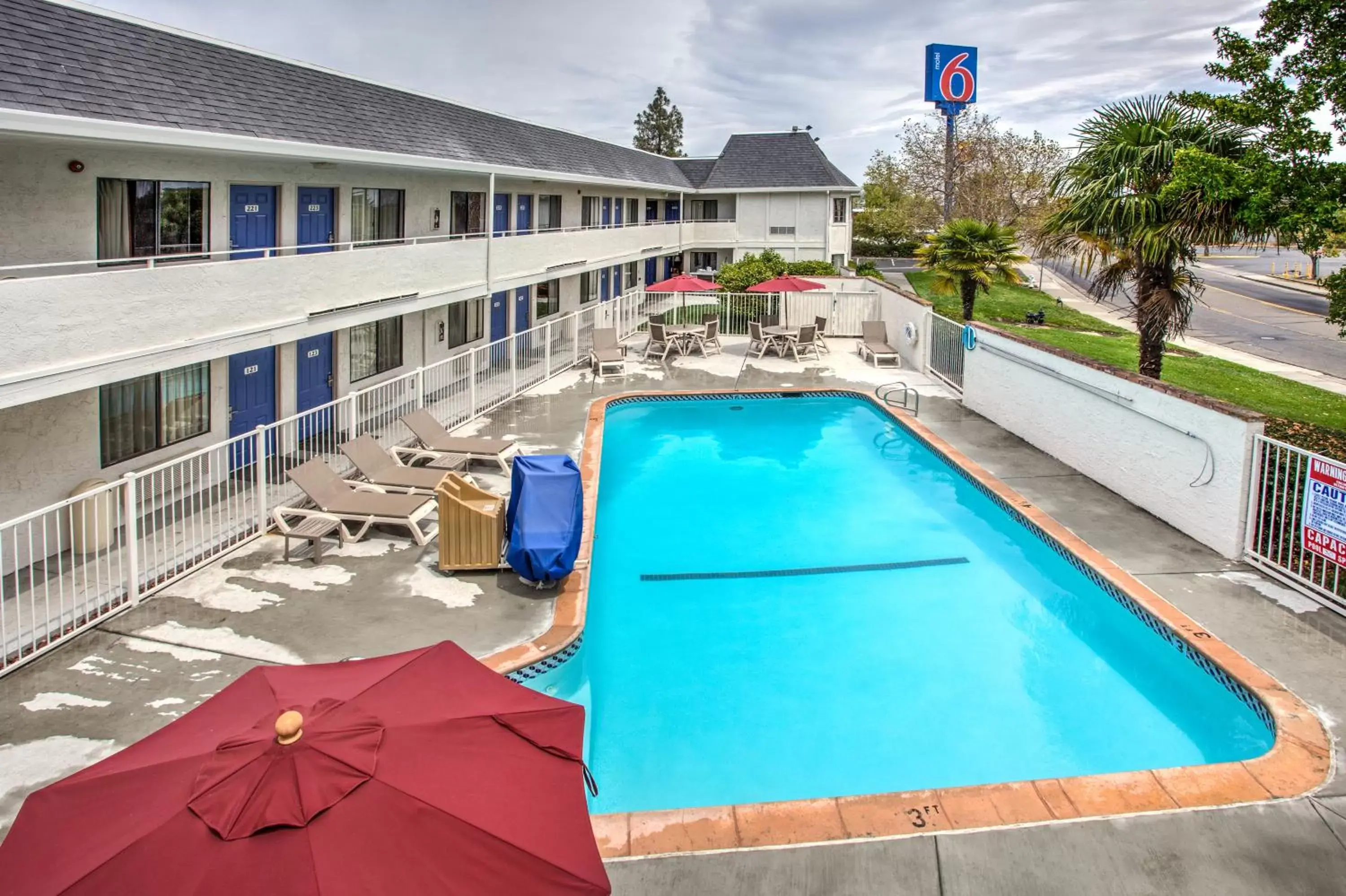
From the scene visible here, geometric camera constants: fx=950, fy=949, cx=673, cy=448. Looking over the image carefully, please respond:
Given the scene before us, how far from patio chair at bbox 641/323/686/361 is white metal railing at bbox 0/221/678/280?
3.98 m

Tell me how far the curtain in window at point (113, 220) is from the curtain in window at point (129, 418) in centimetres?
165

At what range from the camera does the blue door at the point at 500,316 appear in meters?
24.8

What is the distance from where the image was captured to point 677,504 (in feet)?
48.3

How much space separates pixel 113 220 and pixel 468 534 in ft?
21.6

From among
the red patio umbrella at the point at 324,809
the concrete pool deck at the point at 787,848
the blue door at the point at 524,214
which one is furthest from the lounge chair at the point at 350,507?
the blue door at the point at 524,214

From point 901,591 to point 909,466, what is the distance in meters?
5.20

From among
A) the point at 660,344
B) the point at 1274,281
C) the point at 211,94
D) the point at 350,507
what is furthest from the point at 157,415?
the point at 1274,281

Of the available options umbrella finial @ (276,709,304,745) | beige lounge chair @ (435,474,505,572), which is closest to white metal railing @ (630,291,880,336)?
beige lounge chair @ (435,474,505,572)

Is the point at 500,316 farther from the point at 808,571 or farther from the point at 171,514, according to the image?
the point at 808,571

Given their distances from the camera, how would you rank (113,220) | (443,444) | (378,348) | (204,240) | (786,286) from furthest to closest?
(786,286) → (378,348) → (443,444) → (204,240) → (113,220)

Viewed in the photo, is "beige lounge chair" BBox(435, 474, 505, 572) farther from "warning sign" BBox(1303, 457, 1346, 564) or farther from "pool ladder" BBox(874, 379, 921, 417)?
"pool ladder" BBox(874, 379, 921, 417)

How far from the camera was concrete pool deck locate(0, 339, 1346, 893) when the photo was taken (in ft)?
18.8

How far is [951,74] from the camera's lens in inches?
2002

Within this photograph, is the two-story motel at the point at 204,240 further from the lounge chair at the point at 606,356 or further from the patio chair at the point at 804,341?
the patio chair at the point at 804,341
